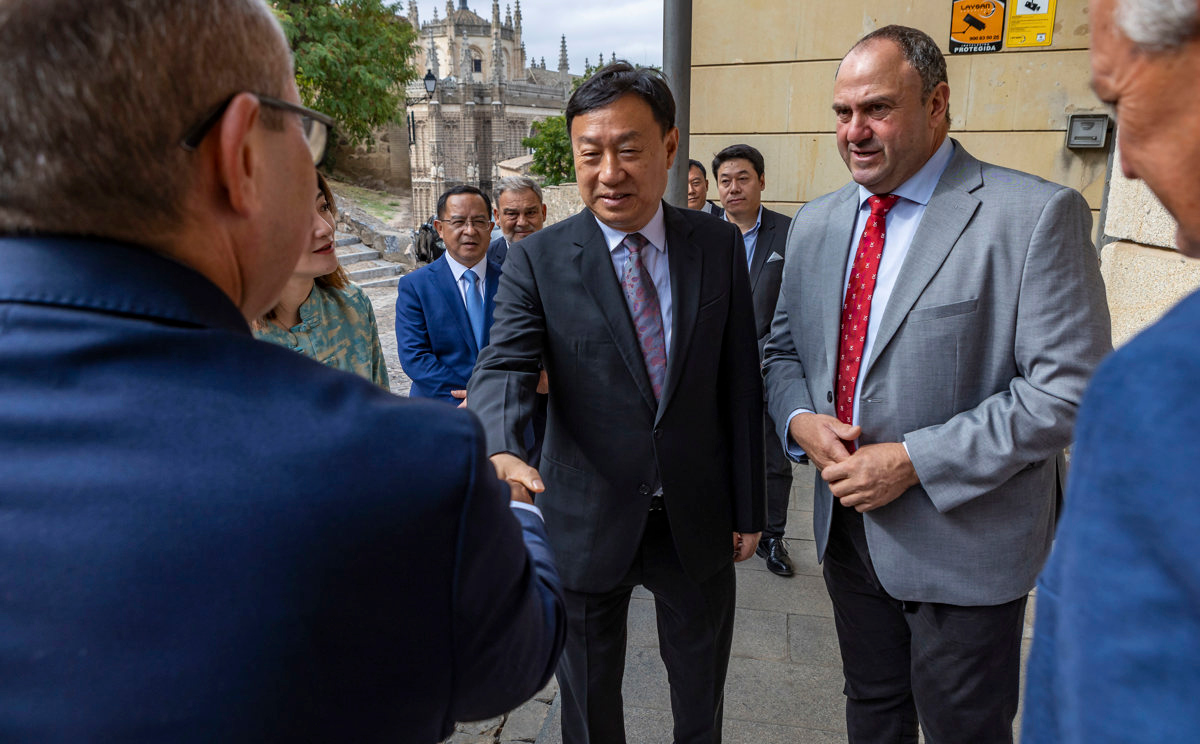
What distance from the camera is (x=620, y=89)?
2.22m

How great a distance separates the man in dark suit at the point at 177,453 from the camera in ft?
2.27

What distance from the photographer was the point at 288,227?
93 centimetres

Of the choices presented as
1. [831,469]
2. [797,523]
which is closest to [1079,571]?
[831,469]

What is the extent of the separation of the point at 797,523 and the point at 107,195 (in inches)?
182

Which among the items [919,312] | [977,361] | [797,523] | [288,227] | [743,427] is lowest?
[797,523]

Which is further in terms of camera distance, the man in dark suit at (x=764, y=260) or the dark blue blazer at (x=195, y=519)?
the man in dark suit at (x=764, y=260)

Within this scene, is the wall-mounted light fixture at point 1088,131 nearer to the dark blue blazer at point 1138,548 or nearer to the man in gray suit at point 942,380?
the man in gray suit at point 942,380

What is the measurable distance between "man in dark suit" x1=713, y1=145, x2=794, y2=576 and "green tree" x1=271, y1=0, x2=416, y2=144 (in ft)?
68.4

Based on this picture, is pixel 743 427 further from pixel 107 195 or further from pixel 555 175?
pixel 555 175

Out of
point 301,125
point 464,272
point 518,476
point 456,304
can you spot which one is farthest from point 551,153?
point 301,125

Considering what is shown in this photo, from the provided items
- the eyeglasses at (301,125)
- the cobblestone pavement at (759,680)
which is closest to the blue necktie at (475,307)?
the cobblestone pavement at (759,680)

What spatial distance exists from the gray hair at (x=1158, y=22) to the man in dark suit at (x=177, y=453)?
81cm

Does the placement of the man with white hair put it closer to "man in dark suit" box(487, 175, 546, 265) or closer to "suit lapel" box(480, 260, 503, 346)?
"suit lapel" box(480, 260, 503, 346)

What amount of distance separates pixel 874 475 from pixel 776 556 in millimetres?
2403
